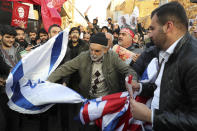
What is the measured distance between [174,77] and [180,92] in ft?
0.37

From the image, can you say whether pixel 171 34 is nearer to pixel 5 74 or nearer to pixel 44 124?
pixel 44 124

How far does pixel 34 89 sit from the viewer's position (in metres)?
2.38

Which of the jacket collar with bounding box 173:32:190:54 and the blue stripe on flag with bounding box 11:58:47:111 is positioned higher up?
the jacket collar with bounding box 173:32:190:54

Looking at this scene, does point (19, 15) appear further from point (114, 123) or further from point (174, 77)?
point (174, 77)

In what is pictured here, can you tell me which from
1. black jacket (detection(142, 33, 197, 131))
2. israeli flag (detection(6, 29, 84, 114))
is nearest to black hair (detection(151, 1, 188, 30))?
black jacket (detection(142, 33, 197, 131))

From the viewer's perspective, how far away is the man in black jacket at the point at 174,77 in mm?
1181

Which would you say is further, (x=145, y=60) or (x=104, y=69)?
(x=104, y=69)

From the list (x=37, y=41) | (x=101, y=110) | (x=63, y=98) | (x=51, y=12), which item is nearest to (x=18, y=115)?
(x=63, y=98)

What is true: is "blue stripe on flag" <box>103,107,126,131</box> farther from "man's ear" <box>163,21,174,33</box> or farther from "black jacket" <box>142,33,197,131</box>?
"man's ear" <box>163,21,174,33</box>

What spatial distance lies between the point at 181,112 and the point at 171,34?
573 mm

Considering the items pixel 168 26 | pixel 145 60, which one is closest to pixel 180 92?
pixel 168 26

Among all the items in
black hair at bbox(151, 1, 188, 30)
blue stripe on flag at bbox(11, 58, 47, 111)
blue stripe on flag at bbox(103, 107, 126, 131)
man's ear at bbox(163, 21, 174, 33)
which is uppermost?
black hair at bbox(151, 1, 188, 30)

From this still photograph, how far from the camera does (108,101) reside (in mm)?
2262

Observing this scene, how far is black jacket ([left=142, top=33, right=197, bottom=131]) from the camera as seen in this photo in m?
1.16
